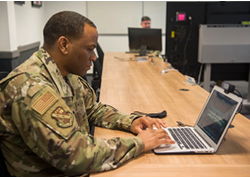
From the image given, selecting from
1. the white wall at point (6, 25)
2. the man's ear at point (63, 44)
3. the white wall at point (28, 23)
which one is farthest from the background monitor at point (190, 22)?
the man's ear at point (63, 44)

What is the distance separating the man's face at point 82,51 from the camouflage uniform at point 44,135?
8 cm

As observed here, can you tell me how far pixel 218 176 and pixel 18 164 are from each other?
2.14ft

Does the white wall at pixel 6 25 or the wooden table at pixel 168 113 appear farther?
the white wall at pixel 6 25

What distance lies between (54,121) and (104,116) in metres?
0.52

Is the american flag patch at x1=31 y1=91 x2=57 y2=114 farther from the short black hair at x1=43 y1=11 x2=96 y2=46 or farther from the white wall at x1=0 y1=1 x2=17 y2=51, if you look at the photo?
the white wall at x1=0 y1=1 x2=17 y2=51

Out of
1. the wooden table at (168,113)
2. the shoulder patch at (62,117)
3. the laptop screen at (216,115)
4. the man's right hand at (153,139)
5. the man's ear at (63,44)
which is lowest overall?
the wooden table at (168,113)

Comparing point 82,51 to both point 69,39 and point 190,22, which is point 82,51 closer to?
point 69,39

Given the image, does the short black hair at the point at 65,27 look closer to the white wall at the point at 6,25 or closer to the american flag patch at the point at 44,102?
the american flag patch at the point at 44,102

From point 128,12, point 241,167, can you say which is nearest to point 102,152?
point 241,167

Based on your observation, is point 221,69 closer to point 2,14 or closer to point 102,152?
point 2,14

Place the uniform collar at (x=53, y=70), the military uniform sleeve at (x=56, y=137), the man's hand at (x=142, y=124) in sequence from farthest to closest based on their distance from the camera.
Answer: the man's hand at (x=142, y=124) → the uniform collar at (x=53, y=70) → the military uniform sleeve at (x=56, y=137)

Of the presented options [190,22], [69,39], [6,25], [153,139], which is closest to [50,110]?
[69,39]

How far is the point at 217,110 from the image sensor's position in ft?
3.51

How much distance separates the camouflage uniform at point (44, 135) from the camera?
781 mm
